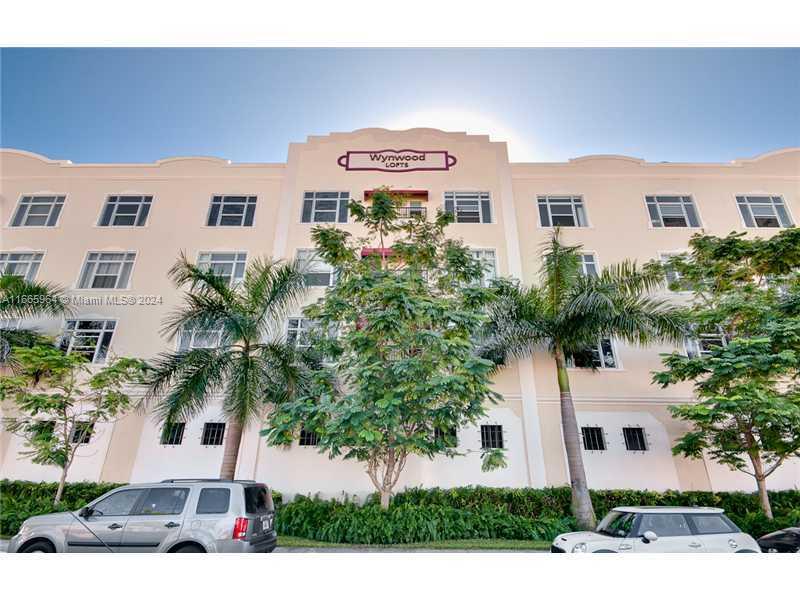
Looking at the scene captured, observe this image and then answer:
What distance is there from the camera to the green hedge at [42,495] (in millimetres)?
12531

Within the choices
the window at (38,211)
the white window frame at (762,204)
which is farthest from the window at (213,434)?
the white window frame at (762,204)

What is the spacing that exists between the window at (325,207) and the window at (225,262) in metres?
3.20

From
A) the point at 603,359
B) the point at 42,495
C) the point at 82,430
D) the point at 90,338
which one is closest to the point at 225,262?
the point at 90,338

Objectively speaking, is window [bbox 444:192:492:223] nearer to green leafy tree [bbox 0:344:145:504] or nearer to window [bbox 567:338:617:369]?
window [bbox 567:338:617:369]

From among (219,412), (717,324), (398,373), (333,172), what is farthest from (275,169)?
(717,324)

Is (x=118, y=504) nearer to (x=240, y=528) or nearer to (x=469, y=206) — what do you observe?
(x=240, y=528)

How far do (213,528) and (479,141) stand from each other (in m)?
18.6

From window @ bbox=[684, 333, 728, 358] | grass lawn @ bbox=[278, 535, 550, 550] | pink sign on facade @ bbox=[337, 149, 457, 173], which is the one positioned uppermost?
pink sign on facade @ bbox=[337, 149, 457, 173]

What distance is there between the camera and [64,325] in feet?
55.7

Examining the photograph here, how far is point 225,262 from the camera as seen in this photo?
18562mm

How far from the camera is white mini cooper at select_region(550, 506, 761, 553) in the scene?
7.77 m

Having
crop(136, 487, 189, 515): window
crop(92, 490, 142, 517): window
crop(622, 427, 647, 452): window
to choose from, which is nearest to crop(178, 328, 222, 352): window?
crop(92, 490, 142, 517): window

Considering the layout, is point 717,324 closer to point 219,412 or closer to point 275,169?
point 219,412

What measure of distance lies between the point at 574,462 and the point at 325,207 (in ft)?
45.4
